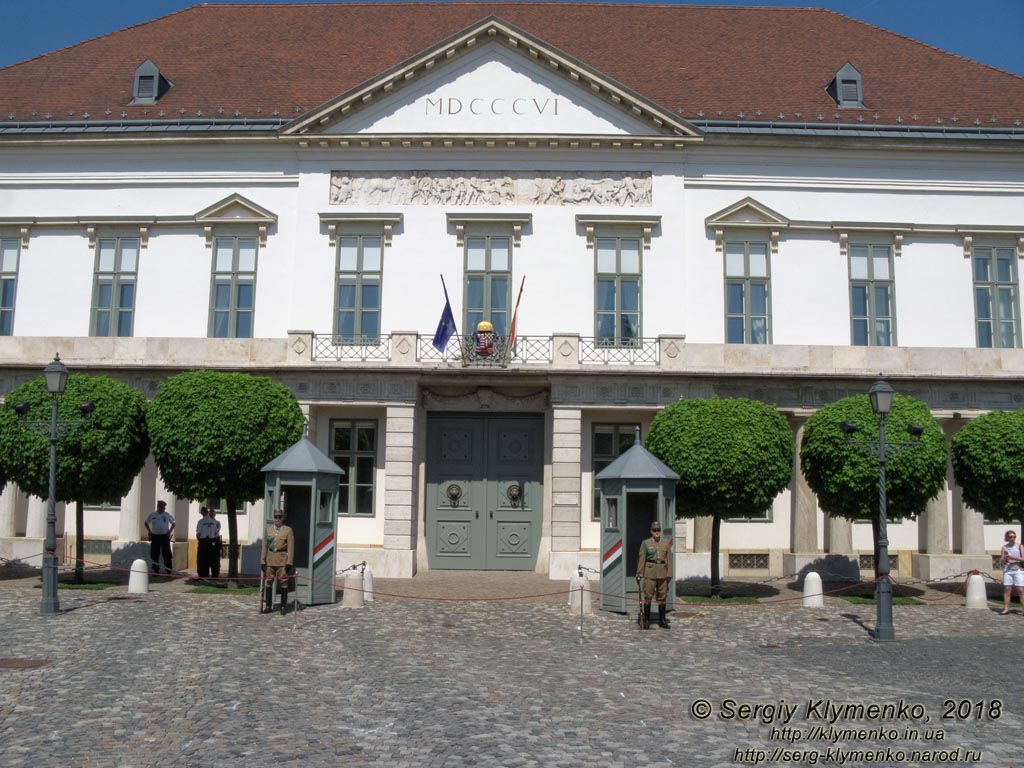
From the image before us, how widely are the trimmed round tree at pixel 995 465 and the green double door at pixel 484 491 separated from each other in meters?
9.64

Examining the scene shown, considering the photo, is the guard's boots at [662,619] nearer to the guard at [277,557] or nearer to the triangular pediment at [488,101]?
the guard at [277,557]

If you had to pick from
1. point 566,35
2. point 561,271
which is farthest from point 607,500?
point 566,35

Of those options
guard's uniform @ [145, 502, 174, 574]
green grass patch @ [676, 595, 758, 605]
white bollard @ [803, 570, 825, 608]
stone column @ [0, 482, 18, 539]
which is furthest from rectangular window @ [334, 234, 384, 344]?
white bollard @ [803, 570, 825, 608]

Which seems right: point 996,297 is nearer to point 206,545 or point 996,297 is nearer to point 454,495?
point 454,495

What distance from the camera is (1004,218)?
2583cm

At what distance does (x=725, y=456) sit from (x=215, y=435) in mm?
9886

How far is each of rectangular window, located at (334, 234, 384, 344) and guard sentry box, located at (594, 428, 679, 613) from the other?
8784mm

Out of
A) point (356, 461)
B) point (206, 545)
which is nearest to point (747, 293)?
point (356, 461)

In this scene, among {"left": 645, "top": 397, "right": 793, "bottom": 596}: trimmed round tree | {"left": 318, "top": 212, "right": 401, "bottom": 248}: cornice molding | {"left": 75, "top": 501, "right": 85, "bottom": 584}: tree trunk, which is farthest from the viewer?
{"left": 318, "top": 212, "right": 401, "bottom": 248}: cornice molding

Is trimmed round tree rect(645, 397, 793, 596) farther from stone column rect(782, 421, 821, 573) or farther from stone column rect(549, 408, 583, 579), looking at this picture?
stone column rect(782, 421, 821, 573)

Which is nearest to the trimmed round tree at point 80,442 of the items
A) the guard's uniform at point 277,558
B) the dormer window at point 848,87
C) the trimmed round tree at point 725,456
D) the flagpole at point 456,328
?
the guard's uniform at point 277,558

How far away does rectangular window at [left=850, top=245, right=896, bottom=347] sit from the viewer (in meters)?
25.4

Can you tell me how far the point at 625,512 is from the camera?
18.3m

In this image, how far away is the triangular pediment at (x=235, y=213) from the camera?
25.7 m
